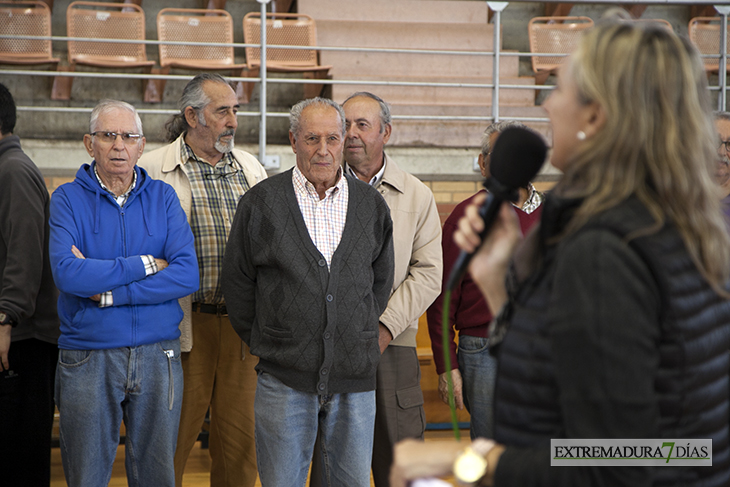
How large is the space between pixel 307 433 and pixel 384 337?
454mm

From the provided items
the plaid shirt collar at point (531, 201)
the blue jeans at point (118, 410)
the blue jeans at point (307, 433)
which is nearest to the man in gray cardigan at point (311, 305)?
the blue jeans at point (307, 433)

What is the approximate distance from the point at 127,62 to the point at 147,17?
134cm

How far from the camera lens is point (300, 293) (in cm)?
203

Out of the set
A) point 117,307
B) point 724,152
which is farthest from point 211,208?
point 724,152

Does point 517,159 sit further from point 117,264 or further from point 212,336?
point 212,336

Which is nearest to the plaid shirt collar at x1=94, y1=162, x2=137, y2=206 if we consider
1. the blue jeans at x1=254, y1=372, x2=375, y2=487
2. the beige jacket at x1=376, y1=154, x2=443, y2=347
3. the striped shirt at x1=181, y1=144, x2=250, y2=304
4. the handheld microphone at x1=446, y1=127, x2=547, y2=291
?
the striped shirt at x1=181, y1=144, x2=250, y2=304

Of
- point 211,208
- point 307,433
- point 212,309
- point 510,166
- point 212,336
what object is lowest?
point 307,433

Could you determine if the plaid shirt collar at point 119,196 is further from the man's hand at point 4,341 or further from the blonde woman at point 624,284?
the blonde woman at point 624,284

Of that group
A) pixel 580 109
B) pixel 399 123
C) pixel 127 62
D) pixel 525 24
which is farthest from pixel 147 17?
pixel 580 109

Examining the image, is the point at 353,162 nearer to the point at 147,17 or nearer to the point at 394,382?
the point at 394,382

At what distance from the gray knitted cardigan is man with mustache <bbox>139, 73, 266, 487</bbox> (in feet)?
1.16

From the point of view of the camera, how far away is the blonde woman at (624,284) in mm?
756

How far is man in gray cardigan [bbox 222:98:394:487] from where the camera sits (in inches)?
79.9

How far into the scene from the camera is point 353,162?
2.65m
